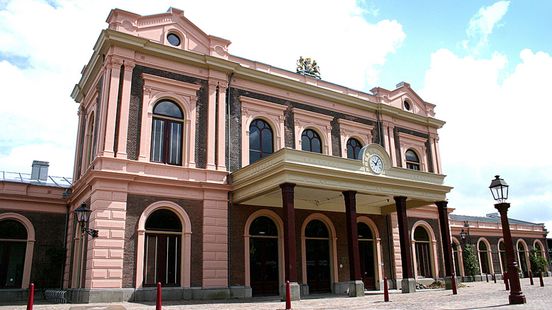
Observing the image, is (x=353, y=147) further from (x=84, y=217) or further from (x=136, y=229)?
(x=84, y=217)

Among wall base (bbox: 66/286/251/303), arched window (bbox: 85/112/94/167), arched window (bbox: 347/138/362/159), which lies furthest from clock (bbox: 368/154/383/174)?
arched window (bbox: 85/112/94/167)

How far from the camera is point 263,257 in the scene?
20562 millimetres

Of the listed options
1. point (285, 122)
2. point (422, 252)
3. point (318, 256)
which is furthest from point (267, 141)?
point (422, 252)

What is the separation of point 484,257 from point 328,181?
26.2m

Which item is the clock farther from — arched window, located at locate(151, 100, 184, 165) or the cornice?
arched window, located at locate(151, 100, 184, 165)

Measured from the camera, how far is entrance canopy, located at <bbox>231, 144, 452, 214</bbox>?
17.3 m

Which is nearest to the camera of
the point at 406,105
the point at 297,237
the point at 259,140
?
the point at 297,237

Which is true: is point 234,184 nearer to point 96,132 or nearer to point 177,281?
point 177,281

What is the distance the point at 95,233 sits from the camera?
54.5ft

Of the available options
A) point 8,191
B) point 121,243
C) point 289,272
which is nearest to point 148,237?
point 121,243

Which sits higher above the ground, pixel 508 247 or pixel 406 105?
pixel 406 105

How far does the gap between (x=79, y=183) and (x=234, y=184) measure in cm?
688

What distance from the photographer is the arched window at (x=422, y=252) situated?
26.7 meters

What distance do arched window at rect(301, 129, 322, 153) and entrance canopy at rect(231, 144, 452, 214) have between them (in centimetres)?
313
